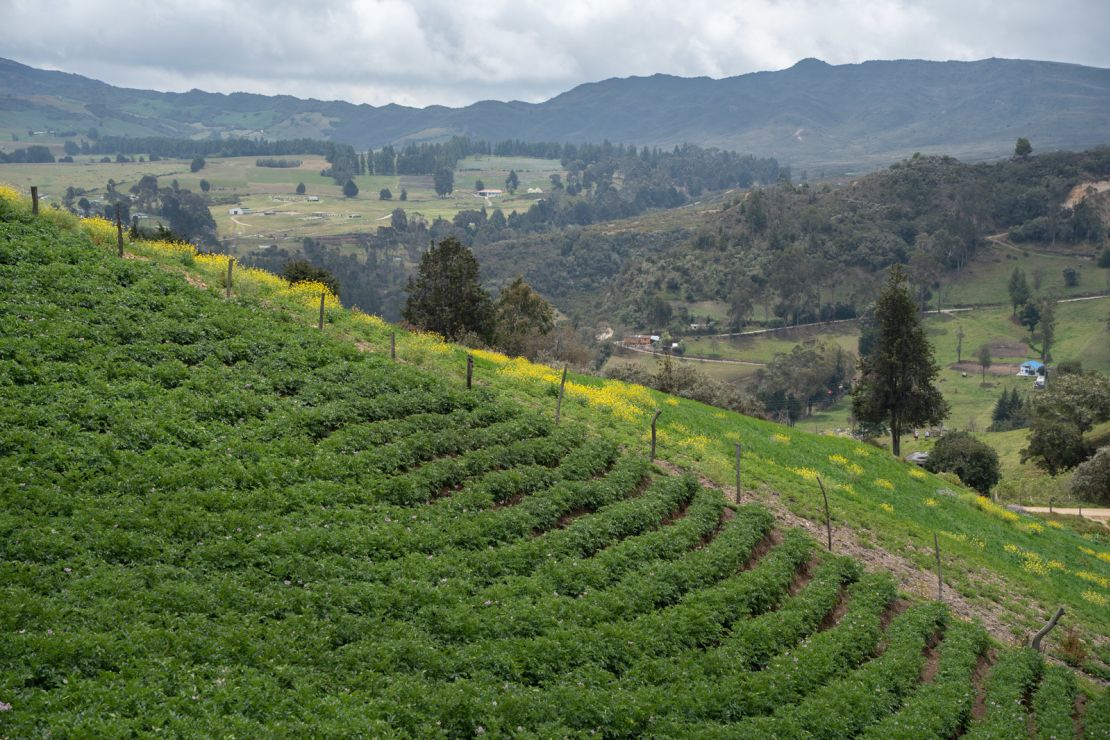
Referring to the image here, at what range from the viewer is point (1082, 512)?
55719 mm

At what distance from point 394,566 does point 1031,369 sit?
150 meters

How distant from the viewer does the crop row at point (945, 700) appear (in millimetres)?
16391

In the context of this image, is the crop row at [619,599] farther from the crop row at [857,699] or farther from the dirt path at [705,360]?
the dirt path at [705,360]

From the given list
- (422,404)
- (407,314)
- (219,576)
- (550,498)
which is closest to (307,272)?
(407,314)

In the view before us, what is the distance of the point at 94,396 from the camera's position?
19719 mm

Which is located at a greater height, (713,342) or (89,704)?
(89,704)

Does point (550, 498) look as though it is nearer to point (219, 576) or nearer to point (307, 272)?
point (219, 576)

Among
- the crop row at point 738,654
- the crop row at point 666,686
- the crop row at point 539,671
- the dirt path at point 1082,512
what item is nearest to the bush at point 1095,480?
the dirt path at point 1082,512

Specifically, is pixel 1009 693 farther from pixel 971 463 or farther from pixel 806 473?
pixel 971 463

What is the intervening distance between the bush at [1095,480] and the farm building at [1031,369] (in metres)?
90.2

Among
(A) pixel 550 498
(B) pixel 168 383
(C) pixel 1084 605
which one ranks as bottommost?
(C) pixel 1084 605

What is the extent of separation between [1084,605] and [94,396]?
31.9 meters

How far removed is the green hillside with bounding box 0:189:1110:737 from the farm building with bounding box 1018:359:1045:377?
410ft

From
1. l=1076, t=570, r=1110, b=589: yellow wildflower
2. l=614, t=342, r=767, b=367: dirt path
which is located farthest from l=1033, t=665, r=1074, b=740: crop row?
l=614, t=342, r=767, b=367: dirt path
